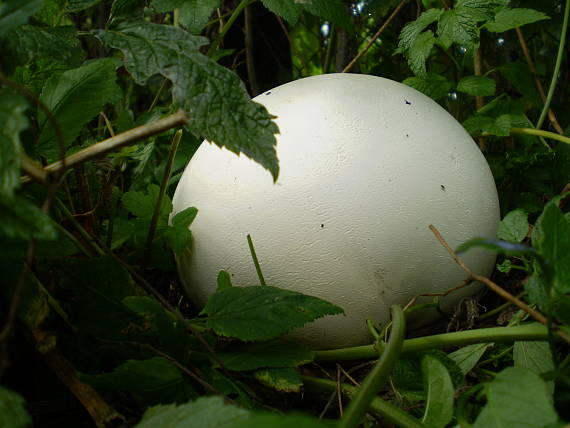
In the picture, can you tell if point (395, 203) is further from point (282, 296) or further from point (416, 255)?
point (282, 296)

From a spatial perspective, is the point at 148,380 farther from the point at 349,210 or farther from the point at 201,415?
the point at 349,210

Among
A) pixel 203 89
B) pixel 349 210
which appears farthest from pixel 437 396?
pixel 203 89

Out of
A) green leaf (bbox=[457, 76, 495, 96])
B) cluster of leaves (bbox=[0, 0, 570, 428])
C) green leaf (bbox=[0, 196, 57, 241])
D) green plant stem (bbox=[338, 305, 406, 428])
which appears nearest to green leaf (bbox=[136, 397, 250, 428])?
cluster of leaves (bbox=[0, 0, 570, 428])

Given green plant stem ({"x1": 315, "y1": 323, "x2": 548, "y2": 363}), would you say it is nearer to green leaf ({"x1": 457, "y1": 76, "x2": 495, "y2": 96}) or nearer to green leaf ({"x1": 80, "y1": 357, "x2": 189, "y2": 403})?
green leaf ({"x1": 80, "y1": 357, "x2": 189, "y2": 403})

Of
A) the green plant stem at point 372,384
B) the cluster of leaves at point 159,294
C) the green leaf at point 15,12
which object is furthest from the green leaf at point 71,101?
the green plant stem at point 372,384

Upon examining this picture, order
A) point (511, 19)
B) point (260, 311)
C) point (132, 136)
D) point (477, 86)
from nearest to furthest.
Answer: point (132, 136)
point (260, 311)
point (511, 19)
point (477, 86)

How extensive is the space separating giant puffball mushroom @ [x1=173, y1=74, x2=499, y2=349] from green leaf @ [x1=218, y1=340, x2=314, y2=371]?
135mm

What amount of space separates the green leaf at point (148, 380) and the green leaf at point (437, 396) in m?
0.33

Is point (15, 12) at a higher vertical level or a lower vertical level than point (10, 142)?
higher

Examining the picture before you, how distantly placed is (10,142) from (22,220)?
7cm

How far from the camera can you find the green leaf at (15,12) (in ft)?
1.99

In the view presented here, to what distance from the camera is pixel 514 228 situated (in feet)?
3.07

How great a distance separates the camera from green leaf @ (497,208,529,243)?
3.03 ft

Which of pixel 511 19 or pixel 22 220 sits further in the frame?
pixel 511 19
